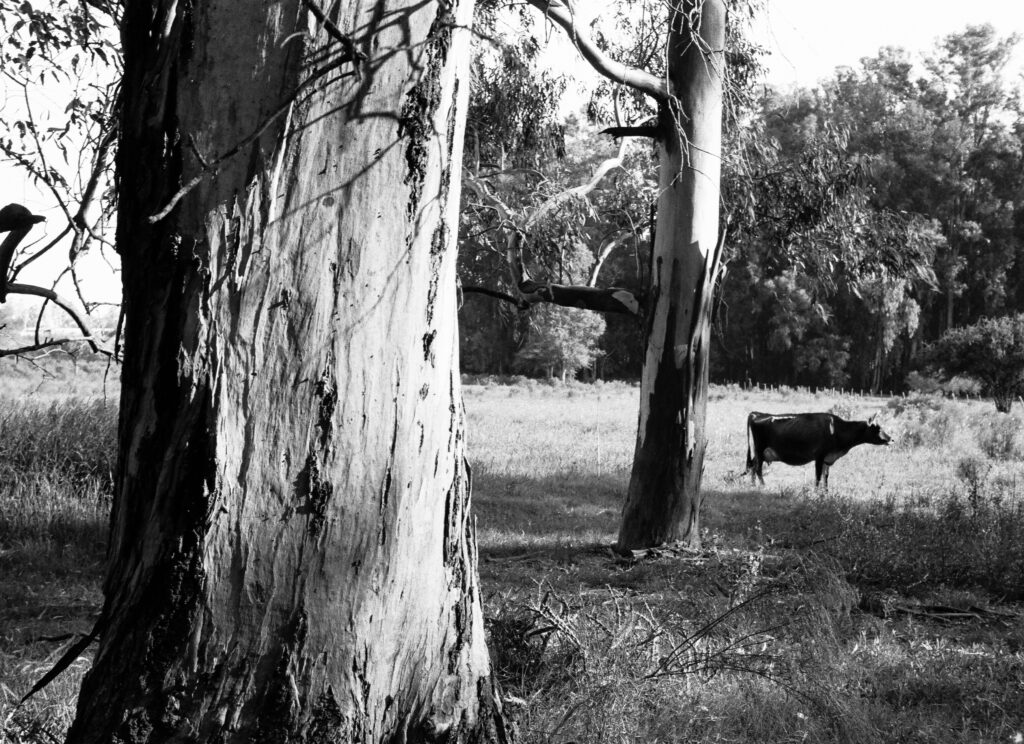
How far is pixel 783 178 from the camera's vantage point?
35.4 feet

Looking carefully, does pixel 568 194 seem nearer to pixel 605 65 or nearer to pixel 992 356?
pixel 605 65

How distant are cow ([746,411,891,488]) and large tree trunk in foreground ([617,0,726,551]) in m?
5.08

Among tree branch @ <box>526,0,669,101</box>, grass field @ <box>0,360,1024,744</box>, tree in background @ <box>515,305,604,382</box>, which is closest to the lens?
grass field @ <box>0,360,1024,744</box>

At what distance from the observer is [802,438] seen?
504 inches

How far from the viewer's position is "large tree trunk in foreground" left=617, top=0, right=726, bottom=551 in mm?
7797

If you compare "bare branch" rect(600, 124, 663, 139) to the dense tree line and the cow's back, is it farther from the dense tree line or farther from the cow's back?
the dense tree line

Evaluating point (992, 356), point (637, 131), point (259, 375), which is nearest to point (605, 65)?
point (637, 131)

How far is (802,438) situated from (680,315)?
5.64 m

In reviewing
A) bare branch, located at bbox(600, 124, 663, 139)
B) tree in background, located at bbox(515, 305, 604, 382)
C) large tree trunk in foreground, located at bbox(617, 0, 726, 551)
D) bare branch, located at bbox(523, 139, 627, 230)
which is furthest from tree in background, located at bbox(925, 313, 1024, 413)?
bare branch, located at bbox(600, 124, 663, 139)

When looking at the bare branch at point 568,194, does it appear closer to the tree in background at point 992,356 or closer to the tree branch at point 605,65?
the tree branch at point 605,65

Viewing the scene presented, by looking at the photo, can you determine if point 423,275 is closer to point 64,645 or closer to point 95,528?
point 64,645

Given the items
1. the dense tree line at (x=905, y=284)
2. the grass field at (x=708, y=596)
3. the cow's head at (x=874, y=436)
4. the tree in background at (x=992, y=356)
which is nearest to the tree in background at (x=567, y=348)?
the dense tree line at (x=905, y=284)

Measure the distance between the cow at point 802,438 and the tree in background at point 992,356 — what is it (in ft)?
41.0

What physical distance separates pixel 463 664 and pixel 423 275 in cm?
95
